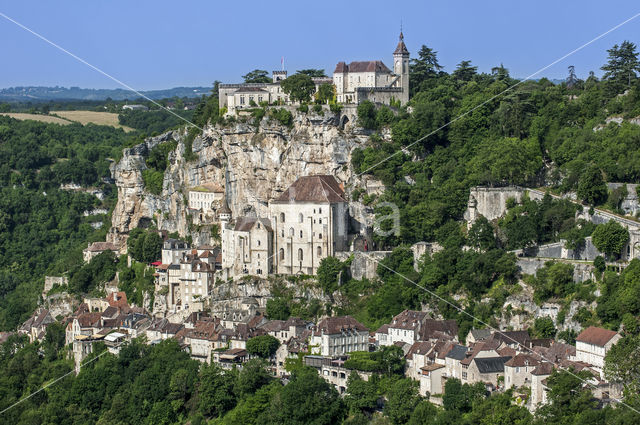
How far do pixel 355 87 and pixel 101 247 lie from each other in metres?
26.2

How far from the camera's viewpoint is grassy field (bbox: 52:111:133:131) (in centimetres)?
17688

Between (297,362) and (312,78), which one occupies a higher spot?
(312,78)

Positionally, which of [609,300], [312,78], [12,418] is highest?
[312,78]

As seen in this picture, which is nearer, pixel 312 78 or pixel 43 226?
pixel 312 78

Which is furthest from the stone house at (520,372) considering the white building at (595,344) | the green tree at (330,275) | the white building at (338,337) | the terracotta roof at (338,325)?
the green tree at (330,275)

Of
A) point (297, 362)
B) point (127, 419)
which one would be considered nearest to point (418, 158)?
point (297, 362)

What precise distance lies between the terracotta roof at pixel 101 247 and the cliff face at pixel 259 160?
6.19 meters

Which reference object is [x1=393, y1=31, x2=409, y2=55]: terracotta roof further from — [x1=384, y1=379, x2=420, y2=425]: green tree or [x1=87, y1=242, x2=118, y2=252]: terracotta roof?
[x1=384, y1=379, x2=420, y2=425]: green tree

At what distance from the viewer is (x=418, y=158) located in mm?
81250

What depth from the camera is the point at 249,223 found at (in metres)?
76.2

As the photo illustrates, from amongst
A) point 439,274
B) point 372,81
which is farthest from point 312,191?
point 372,81

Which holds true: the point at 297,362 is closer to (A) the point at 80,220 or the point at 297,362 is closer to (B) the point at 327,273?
(B) the point at 327,273

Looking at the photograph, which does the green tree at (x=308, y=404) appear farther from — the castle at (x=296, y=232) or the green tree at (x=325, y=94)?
the green tree at (x=325, y=94)

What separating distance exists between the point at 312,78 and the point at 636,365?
4191 cm
